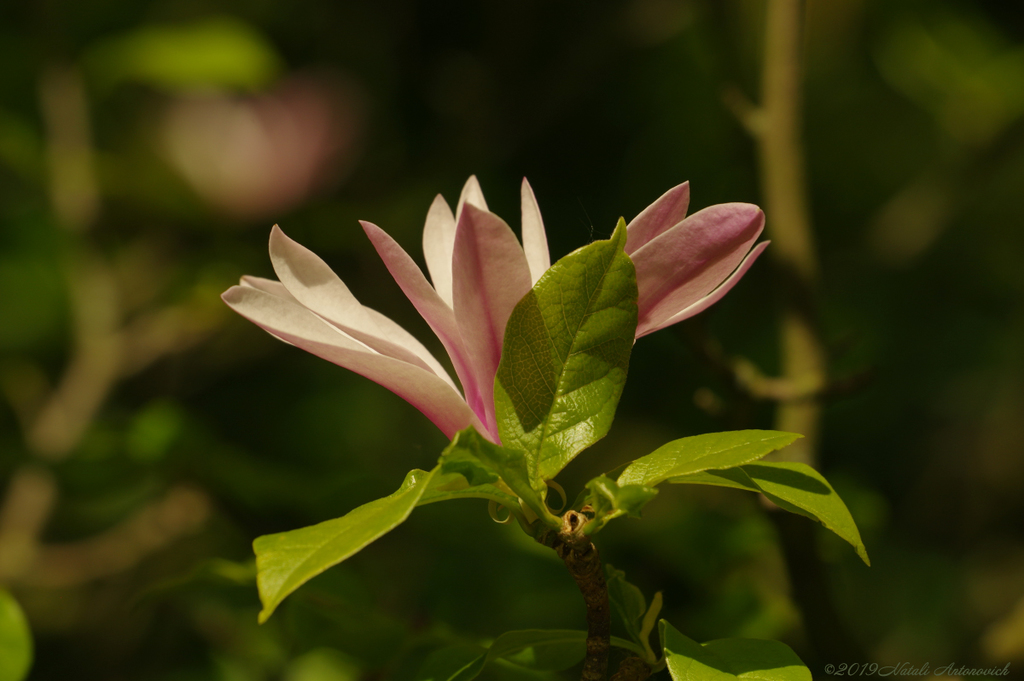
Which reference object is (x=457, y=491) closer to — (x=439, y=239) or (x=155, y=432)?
(x=439, y=239)

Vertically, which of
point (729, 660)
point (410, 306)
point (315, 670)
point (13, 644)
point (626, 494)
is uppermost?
point (626, 494)

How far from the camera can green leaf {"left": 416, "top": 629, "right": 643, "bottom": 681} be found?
444mm

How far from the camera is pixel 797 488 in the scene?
39cm

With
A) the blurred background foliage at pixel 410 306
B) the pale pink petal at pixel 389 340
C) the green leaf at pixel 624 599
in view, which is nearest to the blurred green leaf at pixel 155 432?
the blurred background foliage at pixel 410 306

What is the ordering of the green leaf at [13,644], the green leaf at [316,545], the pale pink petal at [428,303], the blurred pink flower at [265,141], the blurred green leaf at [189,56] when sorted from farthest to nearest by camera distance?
the blurred pink flower at [265,141], the blurred green leaf at [189,56], the green leaf at [13,644], the pale pink petal at [428,303], the green leaf at [316,545]

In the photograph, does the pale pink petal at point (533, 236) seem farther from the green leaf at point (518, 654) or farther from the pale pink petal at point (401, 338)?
the green leaf at point (518, 654)

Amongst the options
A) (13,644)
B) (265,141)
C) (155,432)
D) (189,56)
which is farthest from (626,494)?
(265,141)

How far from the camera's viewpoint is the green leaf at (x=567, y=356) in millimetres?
381

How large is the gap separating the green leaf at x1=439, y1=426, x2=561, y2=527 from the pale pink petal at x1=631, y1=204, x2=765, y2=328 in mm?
109

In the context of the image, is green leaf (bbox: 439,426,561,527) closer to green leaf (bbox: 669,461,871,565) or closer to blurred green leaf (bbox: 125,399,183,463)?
green leaf (bbox: 669,461,871,565)

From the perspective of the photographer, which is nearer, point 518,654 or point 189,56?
point 518,654

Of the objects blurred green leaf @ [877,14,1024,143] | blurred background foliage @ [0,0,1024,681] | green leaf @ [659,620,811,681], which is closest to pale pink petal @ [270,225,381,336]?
green leaf @ [659,620,811,681]

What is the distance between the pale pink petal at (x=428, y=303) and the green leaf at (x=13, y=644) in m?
0.34

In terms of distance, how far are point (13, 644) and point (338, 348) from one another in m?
0.33
